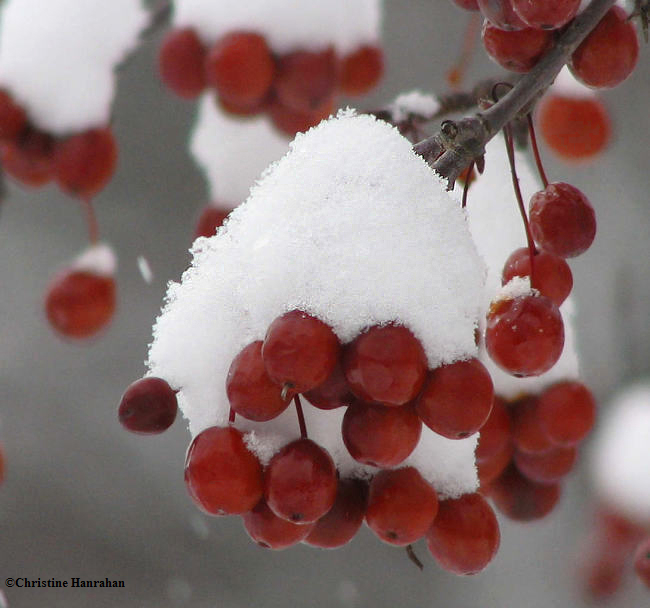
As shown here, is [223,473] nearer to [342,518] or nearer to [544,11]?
[342,518]

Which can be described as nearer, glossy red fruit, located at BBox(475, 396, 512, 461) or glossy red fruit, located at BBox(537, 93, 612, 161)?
glossy red fruit, located at BBox(475, 396, 512, 461)

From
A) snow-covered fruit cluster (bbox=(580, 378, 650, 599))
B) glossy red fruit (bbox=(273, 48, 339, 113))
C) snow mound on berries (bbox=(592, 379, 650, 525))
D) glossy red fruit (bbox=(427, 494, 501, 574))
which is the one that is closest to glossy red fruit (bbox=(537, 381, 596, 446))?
glossy red fruit (bbox=(427, 494, 501, 574))

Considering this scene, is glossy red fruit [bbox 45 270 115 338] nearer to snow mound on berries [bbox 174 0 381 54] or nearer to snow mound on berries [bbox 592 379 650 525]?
snow mound on berries [bbox 174 0 381 54]

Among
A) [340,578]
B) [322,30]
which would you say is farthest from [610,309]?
[322,30]

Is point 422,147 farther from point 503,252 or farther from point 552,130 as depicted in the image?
point 552,130

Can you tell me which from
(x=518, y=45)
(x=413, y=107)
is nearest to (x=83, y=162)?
(x=413, y=107)

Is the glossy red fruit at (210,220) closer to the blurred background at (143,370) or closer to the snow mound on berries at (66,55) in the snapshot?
the snow mound on berries at (66,55)

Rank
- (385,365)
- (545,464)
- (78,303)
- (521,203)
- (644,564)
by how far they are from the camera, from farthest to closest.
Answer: (78,303), (644,564), (545,464), (521,203), (385,365)
